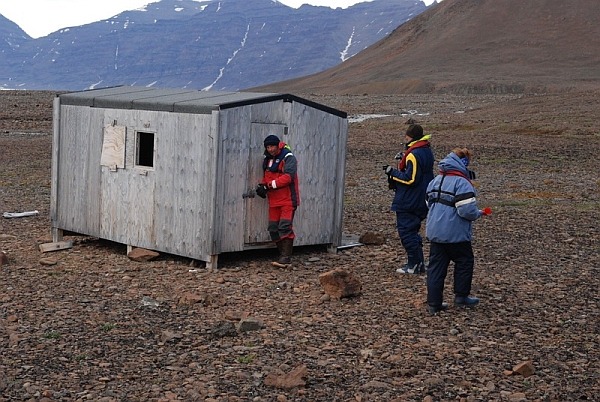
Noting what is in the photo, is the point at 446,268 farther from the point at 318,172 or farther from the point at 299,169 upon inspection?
the point at 318,172

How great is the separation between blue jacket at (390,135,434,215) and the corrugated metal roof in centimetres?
188

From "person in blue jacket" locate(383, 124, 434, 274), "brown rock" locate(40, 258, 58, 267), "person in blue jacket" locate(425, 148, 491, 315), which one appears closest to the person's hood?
"person in blue jacket" locate(425, 148, 491, 315)

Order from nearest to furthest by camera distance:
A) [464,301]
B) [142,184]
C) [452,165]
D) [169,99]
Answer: [452,165] → [464,301] → [169,99] → [142,184]

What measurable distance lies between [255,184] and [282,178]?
0.51 metres

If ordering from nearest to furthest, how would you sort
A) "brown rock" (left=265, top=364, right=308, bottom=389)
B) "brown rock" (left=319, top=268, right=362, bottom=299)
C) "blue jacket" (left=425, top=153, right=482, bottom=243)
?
"brown rock" (left=265, top=364, right=308, bottom=389), "blue jacket" (left=425, top=153, right=482, bottom=243), "brown rock" (left=319, top=268, right=362, bottom=299)

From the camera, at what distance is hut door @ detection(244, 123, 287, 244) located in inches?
494

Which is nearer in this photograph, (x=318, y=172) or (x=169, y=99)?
(x=169, y=99)

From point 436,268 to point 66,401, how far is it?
13.8 ft

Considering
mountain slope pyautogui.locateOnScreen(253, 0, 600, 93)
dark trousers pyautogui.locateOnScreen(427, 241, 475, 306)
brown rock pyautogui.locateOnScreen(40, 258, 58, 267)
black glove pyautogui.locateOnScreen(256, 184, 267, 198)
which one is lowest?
brown rock pyautogui.locateOnScreen(40, 258, 58, 267)

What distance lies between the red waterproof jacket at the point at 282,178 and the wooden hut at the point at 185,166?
0.26m

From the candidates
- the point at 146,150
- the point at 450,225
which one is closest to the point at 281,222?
the point at 146,150

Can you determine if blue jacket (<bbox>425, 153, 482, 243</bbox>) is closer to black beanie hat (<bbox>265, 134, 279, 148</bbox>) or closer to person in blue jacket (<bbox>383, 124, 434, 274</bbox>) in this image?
person in blue jacket (<bbox>383, 124, 434, 274</bbox>)

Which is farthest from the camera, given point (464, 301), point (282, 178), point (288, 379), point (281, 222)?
point (281, 222)

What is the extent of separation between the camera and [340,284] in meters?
10.8
